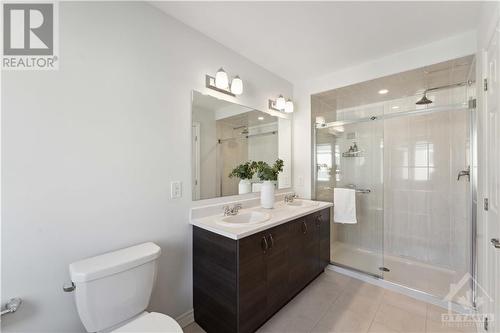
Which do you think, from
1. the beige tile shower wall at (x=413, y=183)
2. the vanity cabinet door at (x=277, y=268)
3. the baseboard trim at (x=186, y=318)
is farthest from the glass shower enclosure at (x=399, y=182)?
the baseboard trim at (x=186, y=318)

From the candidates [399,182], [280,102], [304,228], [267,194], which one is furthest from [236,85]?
[399,182]

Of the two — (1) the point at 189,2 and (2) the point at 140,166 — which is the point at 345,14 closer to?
(1) the point at 189,2

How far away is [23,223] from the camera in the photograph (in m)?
1.06

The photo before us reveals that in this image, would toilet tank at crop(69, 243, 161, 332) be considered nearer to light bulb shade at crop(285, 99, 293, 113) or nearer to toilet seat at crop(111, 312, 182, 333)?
toilet seat at crop(111, 312, 182, 333)

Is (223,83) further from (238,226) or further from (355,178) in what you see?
(355,178)

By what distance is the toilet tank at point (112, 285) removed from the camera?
3.44ft

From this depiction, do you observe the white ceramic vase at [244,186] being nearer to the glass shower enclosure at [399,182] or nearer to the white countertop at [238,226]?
the white countertop at [238,226]

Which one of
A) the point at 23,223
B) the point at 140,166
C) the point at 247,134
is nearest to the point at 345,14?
the point at 247,134

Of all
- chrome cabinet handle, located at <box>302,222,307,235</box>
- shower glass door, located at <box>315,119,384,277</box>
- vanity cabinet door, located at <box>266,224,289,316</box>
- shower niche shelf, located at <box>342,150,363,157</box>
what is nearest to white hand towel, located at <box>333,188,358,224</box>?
shower glass door, located at <box>315,119,384,277</box>

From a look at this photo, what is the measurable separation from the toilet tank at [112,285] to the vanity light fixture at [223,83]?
4.59ft

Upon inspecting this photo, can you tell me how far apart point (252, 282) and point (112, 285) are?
862 mm

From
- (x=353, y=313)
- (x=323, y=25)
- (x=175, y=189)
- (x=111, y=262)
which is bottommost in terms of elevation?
(x=353, y=313)

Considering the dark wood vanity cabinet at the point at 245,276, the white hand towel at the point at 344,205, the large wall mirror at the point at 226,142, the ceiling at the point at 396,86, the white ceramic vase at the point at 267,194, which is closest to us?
the dark wood vanity cabinet at the point at 245,276

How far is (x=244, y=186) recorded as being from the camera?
225cm
